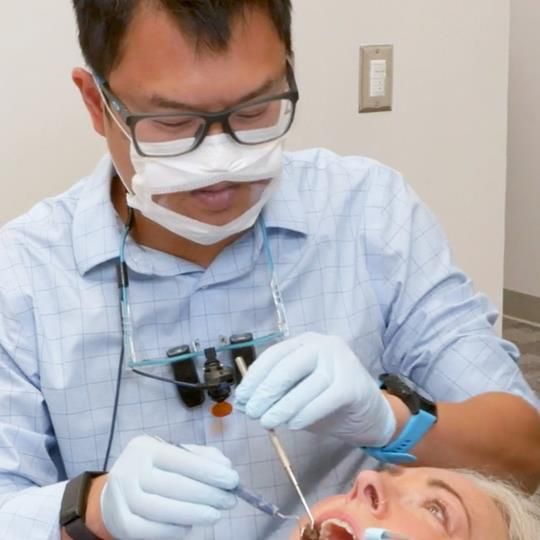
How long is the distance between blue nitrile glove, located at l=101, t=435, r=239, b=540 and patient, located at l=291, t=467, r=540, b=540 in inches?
4.8

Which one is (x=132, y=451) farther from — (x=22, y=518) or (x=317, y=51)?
(x=317, y=51)

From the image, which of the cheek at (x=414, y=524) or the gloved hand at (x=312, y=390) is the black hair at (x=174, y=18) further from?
the cheek at (x=414, y=524)

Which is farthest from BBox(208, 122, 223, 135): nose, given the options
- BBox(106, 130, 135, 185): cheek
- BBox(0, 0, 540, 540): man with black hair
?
BBox(106, 130, 135, 185): cheek

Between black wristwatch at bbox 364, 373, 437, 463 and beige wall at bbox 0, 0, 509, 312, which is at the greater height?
beige wall at bbox 0, 0, 509, 312

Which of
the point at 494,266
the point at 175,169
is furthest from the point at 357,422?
the point at 494,266

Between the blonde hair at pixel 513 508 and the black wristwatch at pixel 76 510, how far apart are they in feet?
1.71

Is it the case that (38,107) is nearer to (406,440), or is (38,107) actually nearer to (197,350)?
(197,350)

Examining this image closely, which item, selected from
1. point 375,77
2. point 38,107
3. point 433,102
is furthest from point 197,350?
point 433,102

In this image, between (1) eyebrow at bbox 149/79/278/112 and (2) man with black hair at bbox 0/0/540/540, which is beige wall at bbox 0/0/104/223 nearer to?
(2) man with black hair at bbox 0/0/540/540

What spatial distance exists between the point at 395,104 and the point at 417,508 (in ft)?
4.40

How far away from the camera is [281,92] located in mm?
1216

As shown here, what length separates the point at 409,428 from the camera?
1.27 m

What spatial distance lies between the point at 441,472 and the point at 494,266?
4.50 ft

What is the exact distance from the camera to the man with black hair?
3.77ft
